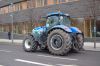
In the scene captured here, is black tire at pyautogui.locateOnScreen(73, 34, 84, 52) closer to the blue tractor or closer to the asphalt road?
the blue tractor

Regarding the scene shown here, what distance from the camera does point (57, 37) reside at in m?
16.7

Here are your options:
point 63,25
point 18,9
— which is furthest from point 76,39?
point 18,9

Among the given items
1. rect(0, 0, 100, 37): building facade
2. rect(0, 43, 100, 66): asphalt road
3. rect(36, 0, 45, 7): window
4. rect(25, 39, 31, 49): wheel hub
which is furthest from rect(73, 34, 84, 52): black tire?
rect(36, 0, 45, 7): window

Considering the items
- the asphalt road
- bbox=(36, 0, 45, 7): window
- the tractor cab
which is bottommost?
the asphalt road

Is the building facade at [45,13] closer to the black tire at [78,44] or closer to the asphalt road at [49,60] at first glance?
the black tire at [78,44]

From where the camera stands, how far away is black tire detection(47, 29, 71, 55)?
1614 centimetres

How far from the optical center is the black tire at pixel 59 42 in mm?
16141

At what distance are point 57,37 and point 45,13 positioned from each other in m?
21.9

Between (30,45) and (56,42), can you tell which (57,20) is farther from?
(30,45)

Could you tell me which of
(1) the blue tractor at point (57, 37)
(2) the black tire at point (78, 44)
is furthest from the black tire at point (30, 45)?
(2) the black tire at point (78, 44)

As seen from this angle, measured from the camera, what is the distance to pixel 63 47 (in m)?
16.2

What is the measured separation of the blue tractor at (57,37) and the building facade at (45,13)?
285cm

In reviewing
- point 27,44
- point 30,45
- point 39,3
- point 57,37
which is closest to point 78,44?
point 57,37

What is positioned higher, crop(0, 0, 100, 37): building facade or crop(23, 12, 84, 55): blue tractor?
crop(0, 0, 100, 37): building facade
